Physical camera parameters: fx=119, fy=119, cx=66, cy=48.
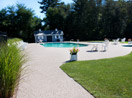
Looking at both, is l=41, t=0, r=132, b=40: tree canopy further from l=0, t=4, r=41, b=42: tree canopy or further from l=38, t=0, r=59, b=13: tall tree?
l=38, t=0, r=59, b=13: tall tree

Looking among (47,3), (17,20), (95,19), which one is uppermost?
(47,3)

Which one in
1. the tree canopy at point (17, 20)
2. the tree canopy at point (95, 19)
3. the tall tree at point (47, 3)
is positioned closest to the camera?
the tree canopy at point (17, 20)

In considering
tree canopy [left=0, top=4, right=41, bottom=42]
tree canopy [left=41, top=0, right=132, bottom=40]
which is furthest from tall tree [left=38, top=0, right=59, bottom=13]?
tree canopy [left=0, top=4, right=41, bottom=42]

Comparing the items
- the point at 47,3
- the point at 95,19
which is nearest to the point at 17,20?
the point at 47,3

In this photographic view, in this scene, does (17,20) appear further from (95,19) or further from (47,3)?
(95,19)

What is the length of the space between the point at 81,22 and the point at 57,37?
718cm

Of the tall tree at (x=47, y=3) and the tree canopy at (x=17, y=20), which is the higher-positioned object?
the tall tree at (x=47, y=3)

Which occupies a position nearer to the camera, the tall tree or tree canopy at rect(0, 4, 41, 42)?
tree canopy at rect(0, 4, 41, 42)

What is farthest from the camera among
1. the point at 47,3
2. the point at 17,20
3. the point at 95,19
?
the point at 47,3

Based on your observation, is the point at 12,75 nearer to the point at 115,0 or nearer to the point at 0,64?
the point at 0,64

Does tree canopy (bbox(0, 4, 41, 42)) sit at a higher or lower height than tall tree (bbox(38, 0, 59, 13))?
lower

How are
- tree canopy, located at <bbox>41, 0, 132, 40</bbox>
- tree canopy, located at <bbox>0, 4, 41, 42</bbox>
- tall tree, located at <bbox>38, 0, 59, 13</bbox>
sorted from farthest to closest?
1. tall tree, located at <bbox>38, 0, 59, 13</bbox>
2. tree canopy, located at <bbox>41, 0, 132, 40</bbox>
3. tree canopy, located at <bbox>0, 4, 41, 42</bbox>

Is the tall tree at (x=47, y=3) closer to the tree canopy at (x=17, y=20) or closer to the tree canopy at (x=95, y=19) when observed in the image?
the tree canopy at (x=95, y=19)

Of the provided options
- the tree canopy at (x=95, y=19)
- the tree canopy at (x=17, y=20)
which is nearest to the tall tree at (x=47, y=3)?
the tree canopy at (x=95, y=19)
